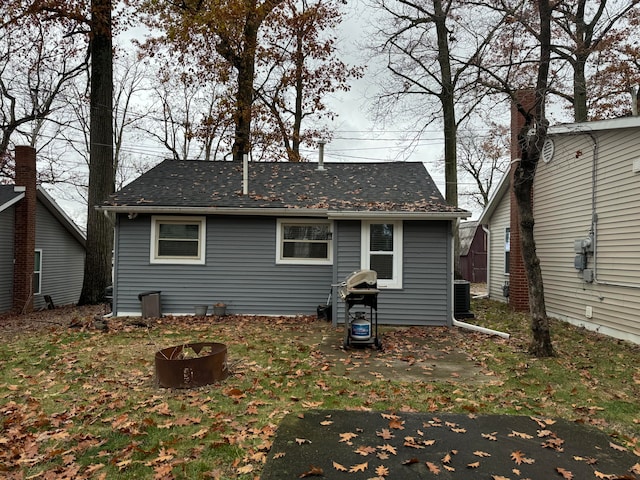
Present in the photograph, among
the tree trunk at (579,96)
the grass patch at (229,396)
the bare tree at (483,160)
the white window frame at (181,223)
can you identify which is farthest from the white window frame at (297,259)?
the bare tree at (483,160)

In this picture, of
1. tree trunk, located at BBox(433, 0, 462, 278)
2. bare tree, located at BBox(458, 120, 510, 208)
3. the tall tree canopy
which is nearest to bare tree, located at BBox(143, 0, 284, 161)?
the tall tree canopy

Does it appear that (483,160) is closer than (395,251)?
No

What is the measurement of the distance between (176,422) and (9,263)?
13052 millimetres

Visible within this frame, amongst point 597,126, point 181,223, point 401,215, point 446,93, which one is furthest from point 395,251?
point 446,93

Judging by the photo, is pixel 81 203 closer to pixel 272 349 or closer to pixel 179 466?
pixel 272 349

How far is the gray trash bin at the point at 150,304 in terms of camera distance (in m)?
10.1

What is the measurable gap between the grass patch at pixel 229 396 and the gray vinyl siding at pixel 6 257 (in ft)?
22.2

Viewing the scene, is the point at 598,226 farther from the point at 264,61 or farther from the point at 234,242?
the point at 264,61

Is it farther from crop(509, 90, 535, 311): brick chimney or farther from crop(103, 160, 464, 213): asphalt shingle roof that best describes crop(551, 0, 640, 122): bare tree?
crop(103, 160, 464, 213): asphalt shingle roof

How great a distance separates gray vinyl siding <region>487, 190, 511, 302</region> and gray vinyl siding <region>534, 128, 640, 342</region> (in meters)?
2.36

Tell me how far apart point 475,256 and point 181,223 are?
22566mm

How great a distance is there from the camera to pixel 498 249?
14.9m

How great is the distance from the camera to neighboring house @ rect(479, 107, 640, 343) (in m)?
8.05

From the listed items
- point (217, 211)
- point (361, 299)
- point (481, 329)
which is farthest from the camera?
point (217, 211)
